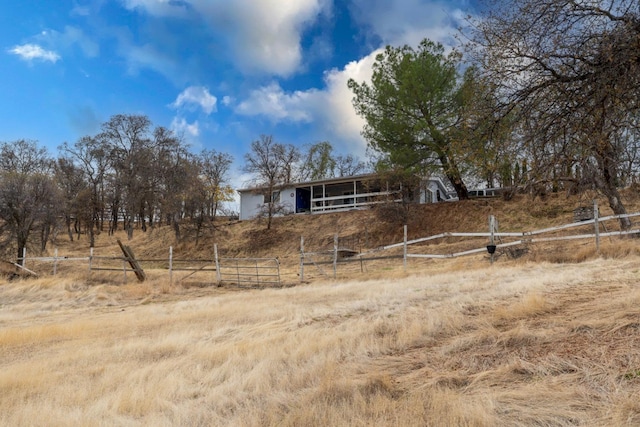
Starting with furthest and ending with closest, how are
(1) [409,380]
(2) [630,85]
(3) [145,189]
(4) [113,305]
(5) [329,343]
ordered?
(3) [145,189], (4) [113,305], (5) [329,343], (2) [630,85], (1) [409,380]

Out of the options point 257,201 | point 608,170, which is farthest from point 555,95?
point 257,201

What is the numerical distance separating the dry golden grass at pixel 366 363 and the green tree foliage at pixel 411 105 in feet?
55.0

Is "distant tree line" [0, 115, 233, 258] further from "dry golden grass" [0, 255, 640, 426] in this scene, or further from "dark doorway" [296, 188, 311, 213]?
"dry golden grass" [0, 255, 640, 426]

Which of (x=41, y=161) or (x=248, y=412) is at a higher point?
(x=41, y=161)

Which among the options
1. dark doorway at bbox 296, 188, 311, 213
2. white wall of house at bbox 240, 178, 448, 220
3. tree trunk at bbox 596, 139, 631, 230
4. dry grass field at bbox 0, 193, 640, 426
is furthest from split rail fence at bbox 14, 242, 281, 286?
tree trunk at bbox 596, 139, 631, 230

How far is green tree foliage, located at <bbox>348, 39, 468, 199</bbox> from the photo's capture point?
2414 centimetres

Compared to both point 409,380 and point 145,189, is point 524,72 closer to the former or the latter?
point 409,380

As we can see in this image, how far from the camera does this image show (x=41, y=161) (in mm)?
39094

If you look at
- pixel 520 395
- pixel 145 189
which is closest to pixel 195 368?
pixel 520 395

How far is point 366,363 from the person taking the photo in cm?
447

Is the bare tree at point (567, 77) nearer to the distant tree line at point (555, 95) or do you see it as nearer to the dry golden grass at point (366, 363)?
the distant tree line at point (555, 95)

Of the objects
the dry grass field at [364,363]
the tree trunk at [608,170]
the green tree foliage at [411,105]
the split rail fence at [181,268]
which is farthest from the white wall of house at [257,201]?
the dry grass field at [364,363]

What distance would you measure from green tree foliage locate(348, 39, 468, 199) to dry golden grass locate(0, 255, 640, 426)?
1678cm

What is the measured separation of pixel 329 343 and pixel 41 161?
43.4 meters
